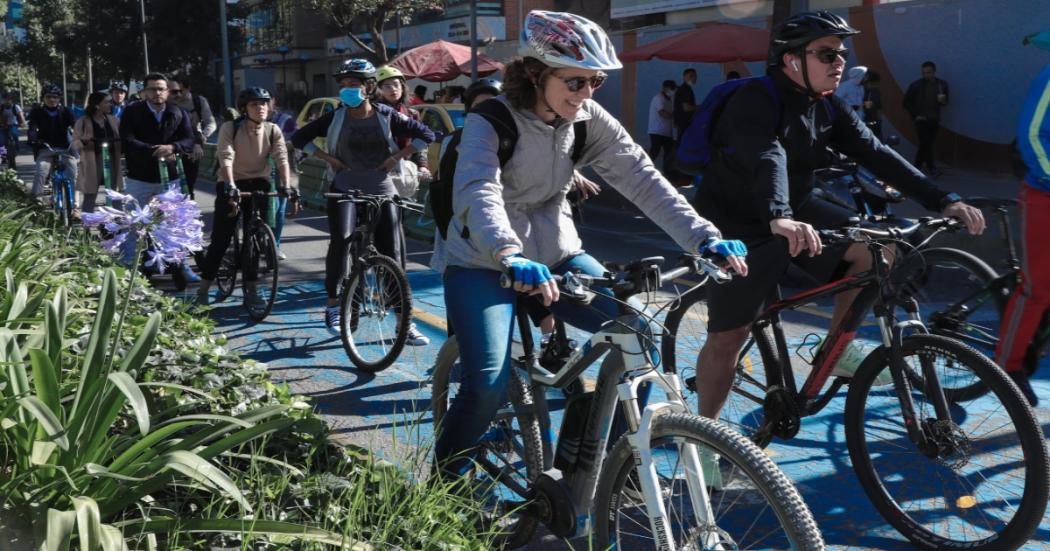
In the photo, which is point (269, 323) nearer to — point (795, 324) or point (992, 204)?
point (795, 324)

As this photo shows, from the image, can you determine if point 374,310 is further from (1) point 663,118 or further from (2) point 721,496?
(1) point 663,118

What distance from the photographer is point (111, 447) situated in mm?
2713

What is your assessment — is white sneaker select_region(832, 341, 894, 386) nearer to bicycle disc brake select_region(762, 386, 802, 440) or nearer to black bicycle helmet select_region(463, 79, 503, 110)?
bicycle disc brake select_region(762, 386, 802, 440)

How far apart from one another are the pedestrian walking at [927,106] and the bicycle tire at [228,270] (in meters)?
13.1

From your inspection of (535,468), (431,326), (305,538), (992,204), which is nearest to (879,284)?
(992,204)

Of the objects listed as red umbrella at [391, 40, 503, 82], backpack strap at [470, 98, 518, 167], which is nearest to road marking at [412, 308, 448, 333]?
backpack strap at [470, 98, 518, 167]

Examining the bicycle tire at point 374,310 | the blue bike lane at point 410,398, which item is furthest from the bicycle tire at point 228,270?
the bicycle tire at point 374,310

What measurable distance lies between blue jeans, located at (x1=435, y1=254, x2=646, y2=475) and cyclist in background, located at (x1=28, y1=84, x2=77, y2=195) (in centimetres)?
1298

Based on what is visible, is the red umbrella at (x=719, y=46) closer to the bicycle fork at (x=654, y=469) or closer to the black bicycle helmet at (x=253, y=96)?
the black bicycle helmet at (x=253, y=96)

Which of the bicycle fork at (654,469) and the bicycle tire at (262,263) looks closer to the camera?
the bicycle fork at (654,469)

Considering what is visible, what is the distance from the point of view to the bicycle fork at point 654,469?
281 centimetres

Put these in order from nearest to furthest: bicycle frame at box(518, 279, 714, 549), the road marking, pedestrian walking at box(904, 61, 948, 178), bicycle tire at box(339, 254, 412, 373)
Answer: bicycle frame at box(518, 279, 714, 549) → bicycle tire at box(339, 254, 412, 373) → the road marking → pedestrian walking at box(904, 61, 948, 178)

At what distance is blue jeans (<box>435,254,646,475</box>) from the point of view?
349cm

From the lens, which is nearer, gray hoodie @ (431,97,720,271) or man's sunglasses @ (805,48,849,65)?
gray hoodie @ (431,97,720,271)
